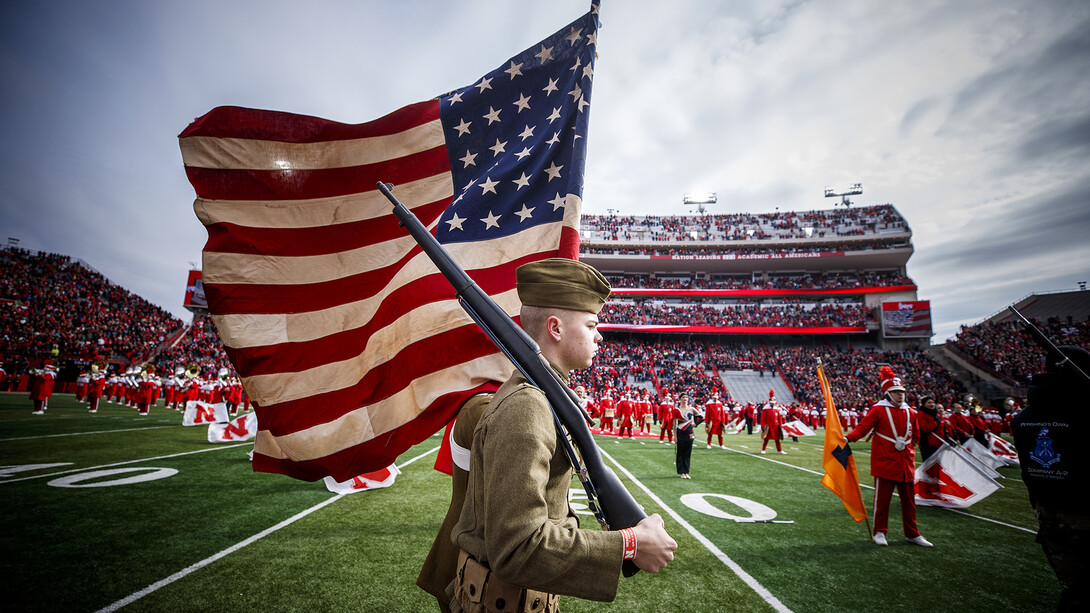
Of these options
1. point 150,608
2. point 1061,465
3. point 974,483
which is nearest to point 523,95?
point 150,608

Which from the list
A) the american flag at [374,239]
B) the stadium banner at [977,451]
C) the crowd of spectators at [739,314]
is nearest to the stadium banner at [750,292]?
the crowd of spectators at [739,314]

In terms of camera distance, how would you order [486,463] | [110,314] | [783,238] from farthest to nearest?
[783,238]
[110,314]
[486,463]

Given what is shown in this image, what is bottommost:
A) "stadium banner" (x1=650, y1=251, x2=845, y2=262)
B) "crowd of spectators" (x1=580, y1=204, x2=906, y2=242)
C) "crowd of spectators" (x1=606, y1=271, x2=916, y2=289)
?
"crowd of spectators" (x1=606, y1=271, x2=916, y2=289)

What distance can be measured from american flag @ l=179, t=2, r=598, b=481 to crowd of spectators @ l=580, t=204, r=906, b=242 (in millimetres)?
46576

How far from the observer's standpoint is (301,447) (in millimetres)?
2754

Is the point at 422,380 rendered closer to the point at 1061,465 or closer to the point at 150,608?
the point at 150,608

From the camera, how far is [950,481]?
7660 mm

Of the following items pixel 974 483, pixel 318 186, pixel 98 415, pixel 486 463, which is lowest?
pixel 98 415

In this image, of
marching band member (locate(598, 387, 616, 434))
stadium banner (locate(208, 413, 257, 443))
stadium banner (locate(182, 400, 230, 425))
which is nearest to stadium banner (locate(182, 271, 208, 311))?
stadium banner (locate(182, 400, 230, 425))

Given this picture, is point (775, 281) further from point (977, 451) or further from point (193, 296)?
point (193, 296)

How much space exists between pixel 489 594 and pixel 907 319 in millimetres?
49996

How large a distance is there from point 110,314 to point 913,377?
6743cm

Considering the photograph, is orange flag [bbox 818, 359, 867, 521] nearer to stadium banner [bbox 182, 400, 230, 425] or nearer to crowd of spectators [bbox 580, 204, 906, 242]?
stadium banner [bbox 182, 400, 230, 425]

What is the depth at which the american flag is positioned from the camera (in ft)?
9.12
